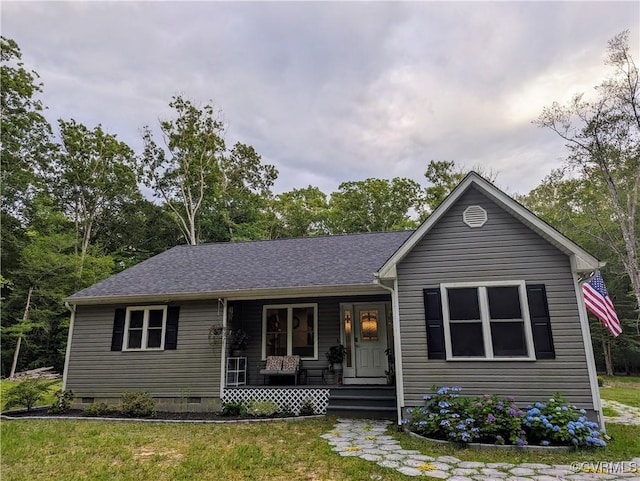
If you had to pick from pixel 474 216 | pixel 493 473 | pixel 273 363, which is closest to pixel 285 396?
pixel 273 363

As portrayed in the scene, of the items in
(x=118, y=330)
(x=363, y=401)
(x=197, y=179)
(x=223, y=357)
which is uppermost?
(x=197, y=179)

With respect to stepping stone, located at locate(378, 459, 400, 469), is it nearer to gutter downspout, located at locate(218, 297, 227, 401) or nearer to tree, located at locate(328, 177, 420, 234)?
gutter downspout, located at locate(218, 297, 227, 401)

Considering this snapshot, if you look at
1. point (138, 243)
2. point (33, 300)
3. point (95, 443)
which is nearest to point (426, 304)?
point (95, 443)

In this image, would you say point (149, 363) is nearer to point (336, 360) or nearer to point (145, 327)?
point (145, 327)

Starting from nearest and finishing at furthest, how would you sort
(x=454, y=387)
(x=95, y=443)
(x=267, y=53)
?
(x=95, y=443), (x=454, y=387), (x=267, y=53)

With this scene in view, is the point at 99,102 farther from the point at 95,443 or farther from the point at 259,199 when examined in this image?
the point at 95,443

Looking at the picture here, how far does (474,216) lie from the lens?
7223mm

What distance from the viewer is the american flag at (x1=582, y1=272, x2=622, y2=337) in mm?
7949

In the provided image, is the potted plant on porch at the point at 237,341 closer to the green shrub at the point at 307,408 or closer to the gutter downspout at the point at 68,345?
the green shrub at the point at 307,408

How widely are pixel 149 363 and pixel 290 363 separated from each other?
3537mm

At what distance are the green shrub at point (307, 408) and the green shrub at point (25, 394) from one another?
645 cm

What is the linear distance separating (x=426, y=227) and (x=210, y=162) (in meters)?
21.3

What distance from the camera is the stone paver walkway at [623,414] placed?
7.46 meters

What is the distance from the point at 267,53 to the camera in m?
11.9
